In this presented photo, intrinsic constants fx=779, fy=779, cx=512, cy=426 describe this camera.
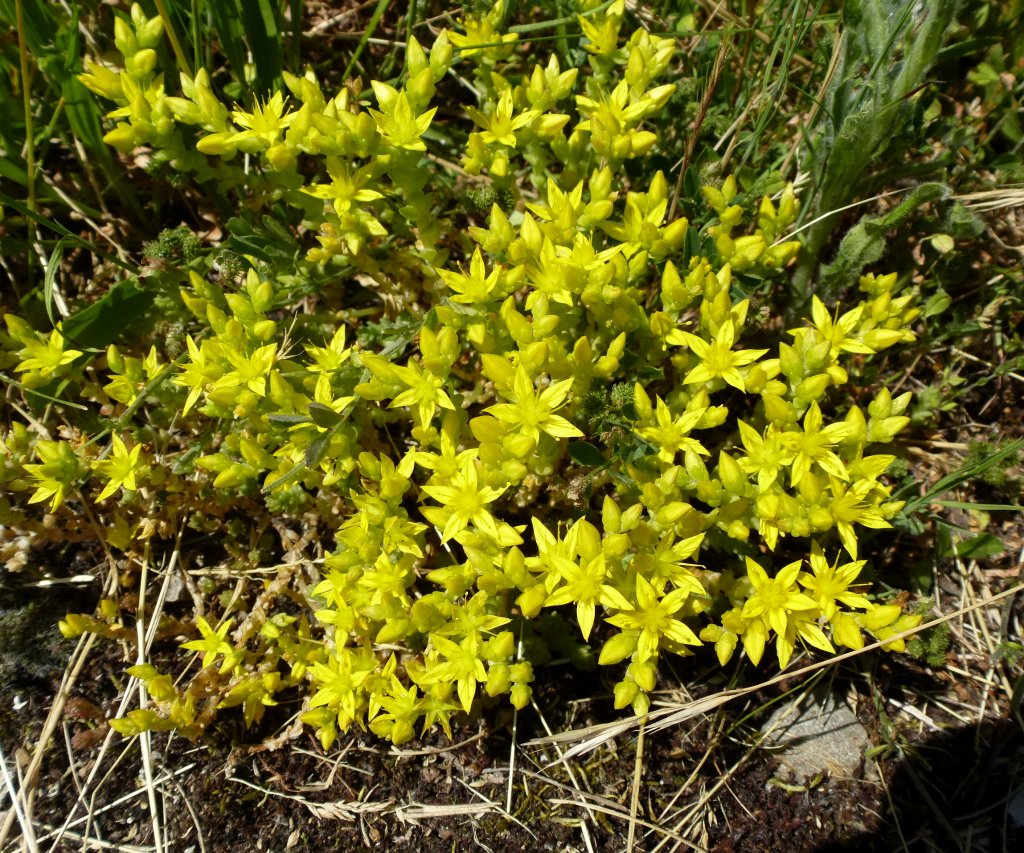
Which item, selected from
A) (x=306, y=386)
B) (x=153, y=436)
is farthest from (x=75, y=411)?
(x=306, y=386)

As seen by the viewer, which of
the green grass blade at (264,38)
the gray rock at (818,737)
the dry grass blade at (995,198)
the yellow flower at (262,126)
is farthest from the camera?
the green grass blade at (264,38)

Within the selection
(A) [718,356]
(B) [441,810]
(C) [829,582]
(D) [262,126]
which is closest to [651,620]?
(C) [829,582]

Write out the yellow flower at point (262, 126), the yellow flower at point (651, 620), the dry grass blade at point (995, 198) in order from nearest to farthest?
1. the yellow flower at point (651, 620)
2. the yellow flower at point (262, 126)
3. the dry grass blade at point (995, 198)

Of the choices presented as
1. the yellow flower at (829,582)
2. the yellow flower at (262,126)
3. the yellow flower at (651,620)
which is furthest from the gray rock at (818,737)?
the yellow flower at (262,126)

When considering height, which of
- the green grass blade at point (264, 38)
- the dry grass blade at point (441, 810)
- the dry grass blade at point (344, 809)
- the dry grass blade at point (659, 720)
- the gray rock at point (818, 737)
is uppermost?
the green grass blade at point (264, 38)

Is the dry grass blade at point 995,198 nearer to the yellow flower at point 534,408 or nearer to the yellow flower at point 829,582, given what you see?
the yellow flower at point 829,582

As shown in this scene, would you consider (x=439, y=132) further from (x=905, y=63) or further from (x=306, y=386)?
(x=905, y=63)
